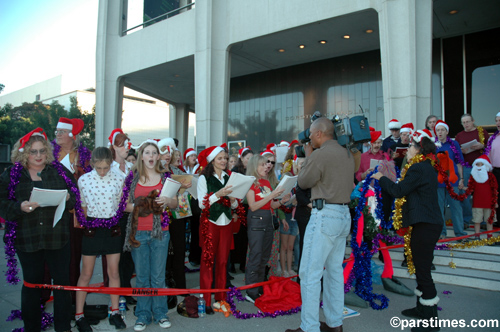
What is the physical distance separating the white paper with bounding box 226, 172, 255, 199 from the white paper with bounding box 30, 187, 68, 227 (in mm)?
1780

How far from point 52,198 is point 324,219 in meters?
2.71

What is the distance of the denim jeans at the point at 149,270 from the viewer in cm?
404

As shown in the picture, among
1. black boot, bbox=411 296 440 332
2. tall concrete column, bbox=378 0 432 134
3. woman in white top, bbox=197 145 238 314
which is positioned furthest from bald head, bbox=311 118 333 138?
tall concrete column, bbox=378 0 432 134

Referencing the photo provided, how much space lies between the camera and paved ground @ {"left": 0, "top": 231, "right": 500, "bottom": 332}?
3.97 metres

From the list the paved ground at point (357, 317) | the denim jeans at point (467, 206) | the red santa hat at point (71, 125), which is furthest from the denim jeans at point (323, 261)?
the denim jeans at point (467, 206)

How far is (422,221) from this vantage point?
3828 mm

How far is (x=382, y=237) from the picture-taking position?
480 centimetres

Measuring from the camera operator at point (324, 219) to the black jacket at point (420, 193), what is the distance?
772mm

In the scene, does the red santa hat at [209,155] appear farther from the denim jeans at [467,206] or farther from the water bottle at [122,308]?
the denim jeans at [467,206]

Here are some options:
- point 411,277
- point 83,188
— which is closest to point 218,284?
point 83,188

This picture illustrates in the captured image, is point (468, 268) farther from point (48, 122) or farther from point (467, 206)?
point (48, 122)

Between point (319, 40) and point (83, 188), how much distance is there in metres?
12.0

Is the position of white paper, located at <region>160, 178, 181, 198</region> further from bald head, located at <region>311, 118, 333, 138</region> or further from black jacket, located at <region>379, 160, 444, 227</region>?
black jacket, located at <region>379, 160, 444, 227</region>

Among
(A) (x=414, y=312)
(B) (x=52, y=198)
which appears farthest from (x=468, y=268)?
(B) (x=52, y=198)
